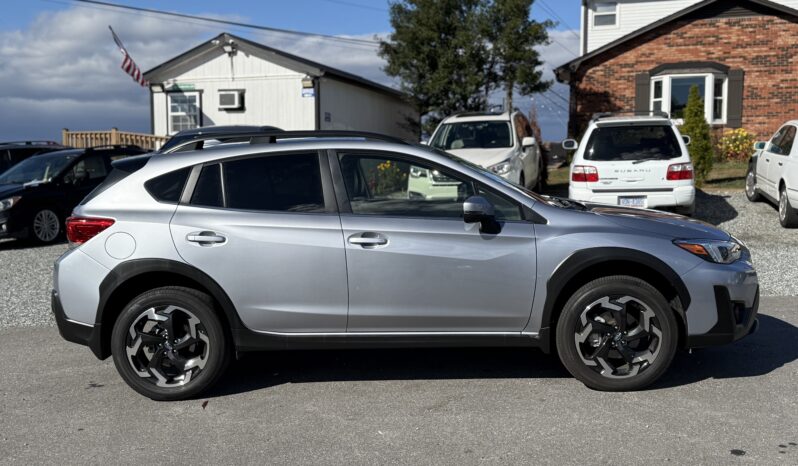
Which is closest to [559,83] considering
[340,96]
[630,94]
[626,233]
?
[630,94]

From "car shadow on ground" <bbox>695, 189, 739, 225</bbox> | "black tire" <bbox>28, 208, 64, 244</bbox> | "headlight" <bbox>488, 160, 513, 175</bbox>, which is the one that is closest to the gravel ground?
"car shadow on ground" <bbox>695, 189, 739, 225</bbox>

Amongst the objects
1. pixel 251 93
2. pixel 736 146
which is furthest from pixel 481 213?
pixel 251 93

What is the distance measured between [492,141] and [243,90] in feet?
44.4

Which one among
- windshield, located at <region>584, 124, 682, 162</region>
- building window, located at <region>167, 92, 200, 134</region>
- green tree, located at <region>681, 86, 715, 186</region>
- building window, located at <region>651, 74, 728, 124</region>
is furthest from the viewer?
building window, located at <region>167, 92, 200, 134</region>

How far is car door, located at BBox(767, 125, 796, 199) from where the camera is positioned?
1205cm

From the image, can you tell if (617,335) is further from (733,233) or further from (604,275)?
(733,233)

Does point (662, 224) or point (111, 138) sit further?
point (111, 138)

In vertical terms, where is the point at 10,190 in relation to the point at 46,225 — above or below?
above

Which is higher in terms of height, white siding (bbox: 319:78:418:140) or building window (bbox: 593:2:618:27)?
building window (bbox: 593:2:618:27)

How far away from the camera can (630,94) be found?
22.2 metres

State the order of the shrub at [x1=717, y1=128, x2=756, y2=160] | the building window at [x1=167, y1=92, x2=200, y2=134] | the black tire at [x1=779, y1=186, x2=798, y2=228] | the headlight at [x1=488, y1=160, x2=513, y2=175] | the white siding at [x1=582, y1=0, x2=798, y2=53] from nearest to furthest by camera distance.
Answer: the black tire at [x1=779, y1=186, x2=798, y2=228]
the headlight at [x1=488, y1=160, x2=513, y2=175]
the shrub at [x1=717, y1=128, x2=756, y2=160]
the building window at [x1=167, y1=92, x2=200, y2=134]
the white siding at [x1=582, y1=0, x2=798, y2=53]

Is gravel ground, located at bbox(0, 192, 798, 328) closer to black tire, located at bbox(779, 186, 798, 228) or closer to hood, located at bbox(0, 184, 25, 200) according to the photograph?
black tire, located at bbox(779, 186, 798, 228)

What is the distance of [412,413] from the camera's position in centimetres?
471

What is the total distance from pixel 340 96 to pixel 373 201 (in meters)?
21.5
